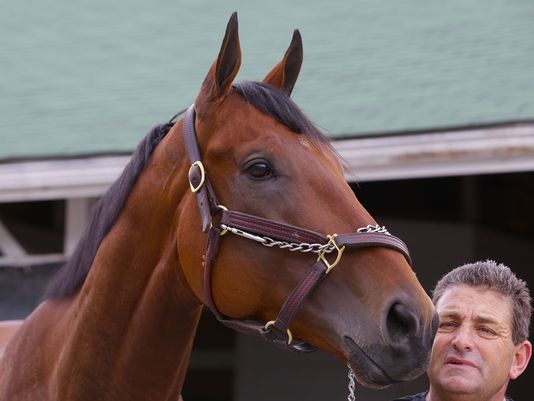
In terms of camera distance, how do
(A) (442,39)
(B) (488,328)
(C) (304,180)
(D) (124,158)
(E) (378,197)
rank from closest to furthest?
(C) (304,180) → (B) (488,328) → (D) (124,158) → (A) (442,39) → (E) (378,197)

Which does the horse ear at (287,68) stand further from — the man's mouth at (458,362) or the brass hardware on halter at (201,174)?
the man's mouth at (458,362)

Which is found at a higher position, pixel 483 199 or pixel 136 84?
pixel 136 84

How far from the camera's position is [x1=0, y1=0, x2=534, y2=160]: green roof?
5605 mm

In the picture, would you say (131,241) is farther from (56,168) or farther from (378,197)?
(378,197)

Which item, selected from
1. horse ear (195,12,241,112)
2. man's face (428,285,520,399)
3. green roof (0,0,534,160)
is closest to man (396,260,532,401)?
man's face (428,285,520,399)

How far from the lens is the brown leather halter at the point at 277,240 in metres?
2.72

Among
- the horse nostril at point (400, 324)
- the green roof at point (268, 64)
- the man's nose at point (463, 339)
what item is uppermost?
the green roof at point (268, 64)

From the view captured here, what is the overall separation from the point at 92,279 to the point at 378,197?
4.04 metres

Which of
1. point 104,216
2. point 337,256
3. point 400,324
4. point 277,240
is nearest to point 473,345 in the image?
point 400,324

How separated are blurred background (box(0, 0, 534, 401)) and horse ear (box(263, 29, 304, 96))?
173 cm

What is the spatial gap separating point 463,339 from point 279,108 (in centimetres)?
87

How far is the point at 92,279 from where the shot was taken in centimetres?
313

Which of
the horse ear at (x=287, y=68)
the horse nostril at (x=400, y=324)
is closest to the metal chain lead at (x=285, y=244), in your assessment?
the horse nostril at (x=400, y=324)

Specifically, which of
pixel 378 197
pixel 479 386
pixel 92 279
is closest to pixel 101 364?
pixel 92 279
